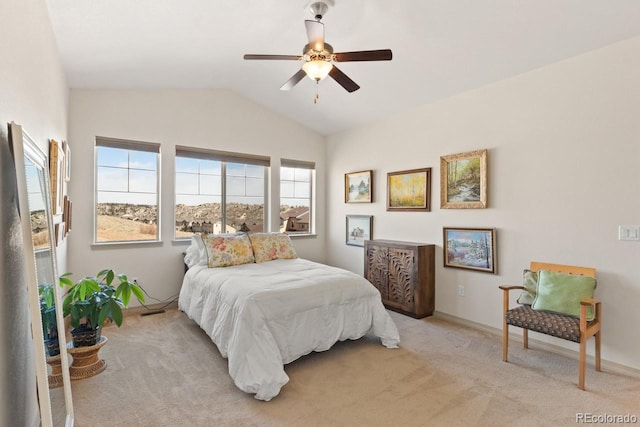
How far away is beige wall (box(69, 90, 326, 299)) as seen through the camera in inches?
143

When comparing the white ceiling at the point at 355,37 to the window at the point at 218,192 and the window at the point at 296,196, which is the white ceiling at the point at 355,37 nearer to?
the window at the point at 218,192

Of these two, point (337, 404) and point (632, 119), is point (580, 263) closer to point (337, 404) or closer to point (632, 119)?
point (632, 119)

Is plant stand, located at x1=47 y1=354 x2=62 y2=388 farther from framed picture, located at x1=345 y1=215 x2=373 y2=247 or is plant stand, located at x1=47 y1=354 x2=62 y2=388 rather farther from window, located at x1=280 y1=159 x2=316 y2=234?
framed picture, located at x1=345 y1=215 x2=373 y2=247

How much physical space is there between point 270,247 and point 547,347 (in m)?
3.01

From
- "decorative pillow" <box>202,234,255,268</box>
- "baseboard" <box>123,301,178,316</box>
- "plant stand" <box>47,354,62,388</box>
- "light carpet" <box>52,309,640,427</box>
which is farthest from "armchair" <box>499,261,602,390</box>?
"baseboard" <box>123,301,178,316</box>

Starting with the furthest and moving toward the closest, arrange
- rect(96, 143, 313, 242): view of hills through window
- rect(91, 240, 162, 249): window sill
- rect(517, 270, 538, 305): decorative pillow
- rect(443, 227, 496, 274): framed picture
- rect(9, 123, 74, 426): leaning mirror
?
rect(96, 143, 313, 242): view of hills through window → rect(91, 240, 162, 249): window sill → rect(443, 227, 496, 274): framed picture → rect(517, 270, 538, 305): decorative pillow → rect(9, 123, 74, 426): leaning mirror

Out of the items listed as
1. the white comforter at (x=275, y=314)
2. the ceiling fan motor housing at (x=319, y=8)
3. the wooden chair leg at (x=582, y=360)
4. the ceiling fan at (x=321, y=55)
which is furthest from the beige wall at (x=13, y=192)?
the wooden chair leg at (x=582, y=360)

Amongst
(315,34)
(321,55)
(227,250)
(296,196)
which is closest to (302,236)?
(296,196)

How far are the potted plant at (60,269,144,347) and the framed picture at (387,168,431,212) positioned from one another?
3179mm

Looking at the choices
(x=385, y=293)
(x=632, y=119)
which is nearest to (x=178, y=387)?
(x=385, y=293)

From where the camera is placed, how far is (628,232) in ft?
8.26

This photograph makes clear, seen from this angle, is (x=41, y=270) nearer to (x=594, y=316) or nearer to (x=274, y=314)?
(x=274, y=314)

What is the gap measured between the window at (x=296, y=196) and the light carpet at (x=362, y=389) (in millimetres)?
2532

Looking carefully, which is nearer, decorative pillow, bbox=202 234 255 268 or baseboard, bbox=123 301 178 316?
decorative pillow, bbox=202 234 255 268
